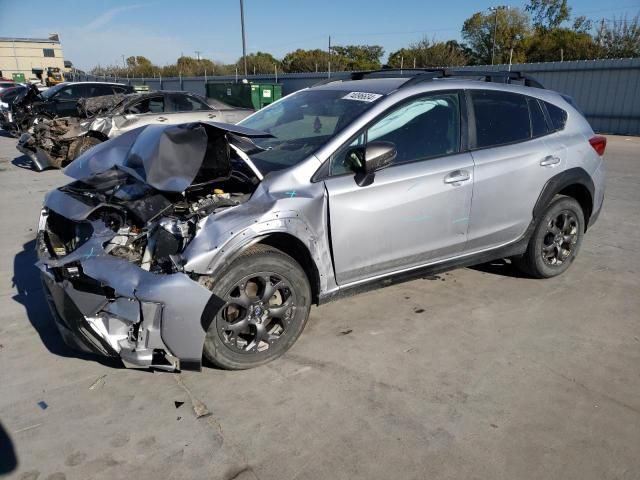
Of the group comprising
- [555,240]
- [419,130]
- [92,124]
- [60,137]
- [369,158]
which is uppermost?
[419,130]

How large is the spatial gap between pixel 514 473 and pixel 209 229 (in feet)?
6.68

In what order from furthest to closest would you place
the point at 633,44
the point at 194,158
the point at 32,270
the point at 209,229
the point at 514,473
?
the point at 633,44
the point at 32,270
the point at 194,158
the point at 209,229
the point at 514,473

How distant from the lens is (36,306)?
408cm

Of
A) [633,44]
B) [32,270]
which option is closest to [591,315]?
[32,270]

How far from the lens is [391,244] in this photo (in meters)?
3.54

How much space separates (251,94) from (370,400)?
1829cm

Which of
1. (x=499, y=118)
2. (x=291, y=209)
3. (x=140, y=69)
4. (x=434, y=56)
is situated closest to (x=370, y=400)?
(x=291, y=209)

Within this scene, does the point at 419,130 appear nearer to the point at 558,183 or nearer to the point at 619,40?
the point at 558,183

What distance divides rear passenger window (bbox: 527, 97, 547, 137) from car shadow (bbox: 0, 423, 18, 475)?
437 centimetres

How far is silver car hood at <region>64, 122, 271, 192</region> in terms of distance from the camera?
120 inches

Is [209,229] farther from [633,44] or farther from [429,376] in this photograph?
[633,44]

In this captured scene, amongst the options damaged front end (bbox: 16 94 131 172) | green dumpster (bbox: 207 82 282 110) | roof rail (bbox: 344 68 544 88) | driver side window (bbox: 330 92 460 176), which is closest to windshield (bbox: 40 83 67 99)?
damaged front end (bbox: 16 94 131 172)

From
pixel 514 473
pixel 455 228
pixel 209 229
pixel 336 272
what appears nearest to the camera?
pixel 514 473

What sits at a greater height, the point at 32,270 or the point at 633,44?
the point at 633,44
